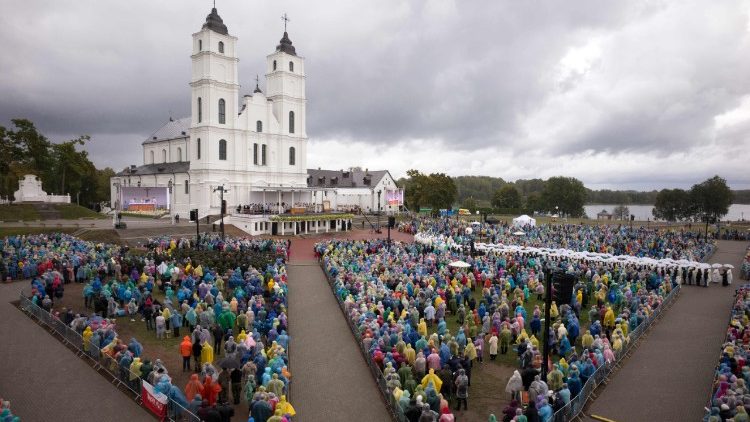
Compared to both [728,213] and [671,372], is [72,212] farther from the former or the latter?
[728,213]

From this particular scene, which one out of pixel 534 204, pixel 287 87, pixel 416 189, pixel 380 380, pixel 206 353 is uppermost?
pixel 287 87

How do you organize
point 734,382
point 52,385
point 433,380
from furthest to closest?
point 52,385
point 433,380
point 734,382

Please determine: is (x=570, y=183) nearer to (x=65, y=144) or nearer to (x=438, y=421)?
(x=65, y=144)

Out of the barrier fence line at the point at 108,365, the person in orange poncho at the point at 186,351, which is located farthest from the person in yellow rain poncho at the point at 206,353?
the barrier fence line at the point at 108,365

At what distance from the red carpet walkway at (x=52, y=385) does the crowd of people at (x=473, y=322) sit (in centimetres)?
591

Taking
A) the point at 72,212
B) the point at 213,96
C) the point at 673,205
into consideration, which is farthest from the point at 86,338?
the point at 673,205

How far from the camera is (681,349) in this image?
14414mm

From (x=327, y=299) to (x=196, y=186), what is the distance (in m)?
32.9

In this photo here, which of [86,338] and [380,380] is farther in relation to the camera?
[86,338]

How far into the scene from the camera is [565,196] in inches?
3408

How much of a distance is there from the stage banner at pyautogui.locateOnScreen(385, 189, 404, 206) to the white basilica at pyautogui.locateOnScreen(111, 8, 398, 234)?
1318cm

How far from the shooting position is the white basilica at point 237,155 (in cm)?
4638

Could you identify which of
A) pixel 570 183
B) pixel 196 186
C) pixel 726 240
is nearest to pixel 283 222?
pixel 196 186

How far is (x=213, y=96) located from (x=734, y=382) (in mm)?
47160
